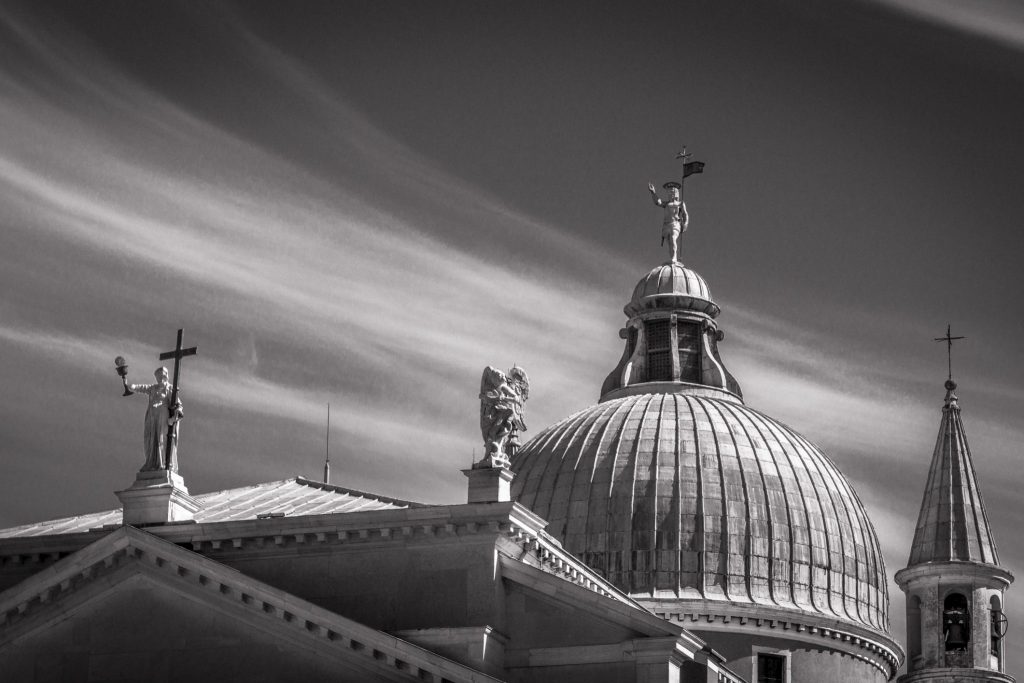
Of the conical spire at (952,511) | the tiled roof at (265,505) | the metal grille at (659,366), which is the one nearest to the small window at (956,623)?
the conical spire at (952,511)

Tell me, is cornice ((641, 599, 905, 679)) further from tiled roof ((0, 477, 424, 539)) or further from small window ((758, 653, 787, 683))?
tiled roof ((0, 477, 424, 539))

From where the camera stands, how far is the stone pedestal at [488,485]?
5416 cm

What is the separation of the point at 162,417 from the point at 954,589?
25.6m

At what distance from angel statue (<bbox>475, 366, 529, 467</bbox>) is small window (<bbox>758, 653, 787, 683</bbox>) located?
62.5ft

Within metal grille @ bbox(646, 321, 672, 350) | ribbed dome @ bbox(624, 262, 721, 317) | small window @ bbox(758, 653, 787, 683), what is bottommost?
small window @ bbox(758, 653, 787, 683)

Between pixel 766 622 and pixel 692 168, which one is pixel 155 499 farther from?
pixel 692 168

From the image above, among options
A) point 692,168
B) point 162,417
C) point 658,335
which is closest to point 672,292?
point 658,335

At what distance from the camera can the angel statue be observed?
54.2 m

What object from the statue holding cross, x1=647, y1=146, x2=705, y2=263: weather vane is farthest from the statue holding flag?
the statue holding cross

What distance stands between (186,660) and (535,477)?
23.3 m

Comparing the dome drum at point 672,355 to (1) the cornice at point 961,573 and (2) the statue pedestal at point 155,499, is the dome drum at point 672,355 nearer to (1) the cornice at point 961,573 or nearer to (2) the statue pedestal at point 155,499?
(1) the cornice at point 961,573

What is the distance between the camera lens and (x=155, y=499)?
57.0 metres

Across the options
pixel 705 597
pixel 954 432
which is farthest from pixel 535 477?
pixel 954 432

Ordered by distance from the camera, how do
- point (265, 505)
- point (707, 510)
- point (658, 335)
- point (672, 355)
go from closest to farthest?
1. point (265, 505)
2. point (707, 510)
3. point (672, 355)
4. point (658, 335)
